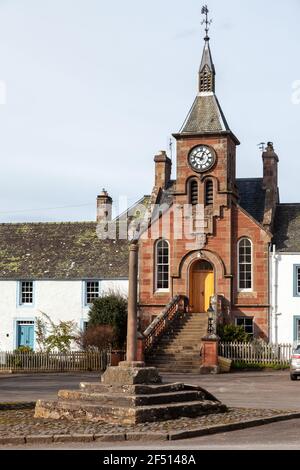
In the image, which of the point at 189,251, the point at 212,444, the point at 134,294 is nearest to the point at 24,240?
the point at 189,251

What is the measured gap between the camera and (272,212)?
150ft

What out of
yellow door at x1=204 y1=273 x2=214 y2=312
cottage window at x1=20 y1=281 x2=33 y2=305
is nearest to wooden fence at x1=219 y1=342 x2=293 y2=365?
yellow door at x1=204 y1=273 x2=214 y2=312

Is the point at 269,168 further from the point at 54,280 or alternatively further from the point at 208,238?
the point at 54,280

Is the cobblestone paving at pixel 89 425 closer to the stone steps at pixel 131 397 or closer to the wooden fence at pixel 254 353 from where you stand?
the stone steps at pixel 131 397

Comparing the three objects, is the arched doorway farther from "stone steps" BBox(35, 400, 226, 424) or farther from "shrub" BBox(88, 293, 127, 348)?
"stone steps" BBox(35, 400, 226, 424)

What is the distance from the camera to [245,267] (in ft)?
144

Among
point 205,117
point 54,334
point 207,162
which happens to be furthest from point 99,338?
A: point 205,117

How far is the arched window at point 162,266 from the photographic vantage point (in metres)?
45.4

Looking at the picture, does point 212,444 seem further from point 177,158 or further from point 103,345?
point 177,158

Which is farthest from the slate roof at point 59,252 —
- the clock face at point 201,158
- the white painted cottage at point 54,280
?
the clock face at point 201,158

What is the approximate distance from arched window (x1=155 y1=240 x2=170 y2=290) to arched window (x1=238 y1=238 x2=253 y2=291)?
13.3 ft

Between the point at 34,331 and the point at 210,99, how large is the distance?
16658mm

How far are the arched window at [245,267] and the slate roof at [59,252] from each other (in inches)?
275
